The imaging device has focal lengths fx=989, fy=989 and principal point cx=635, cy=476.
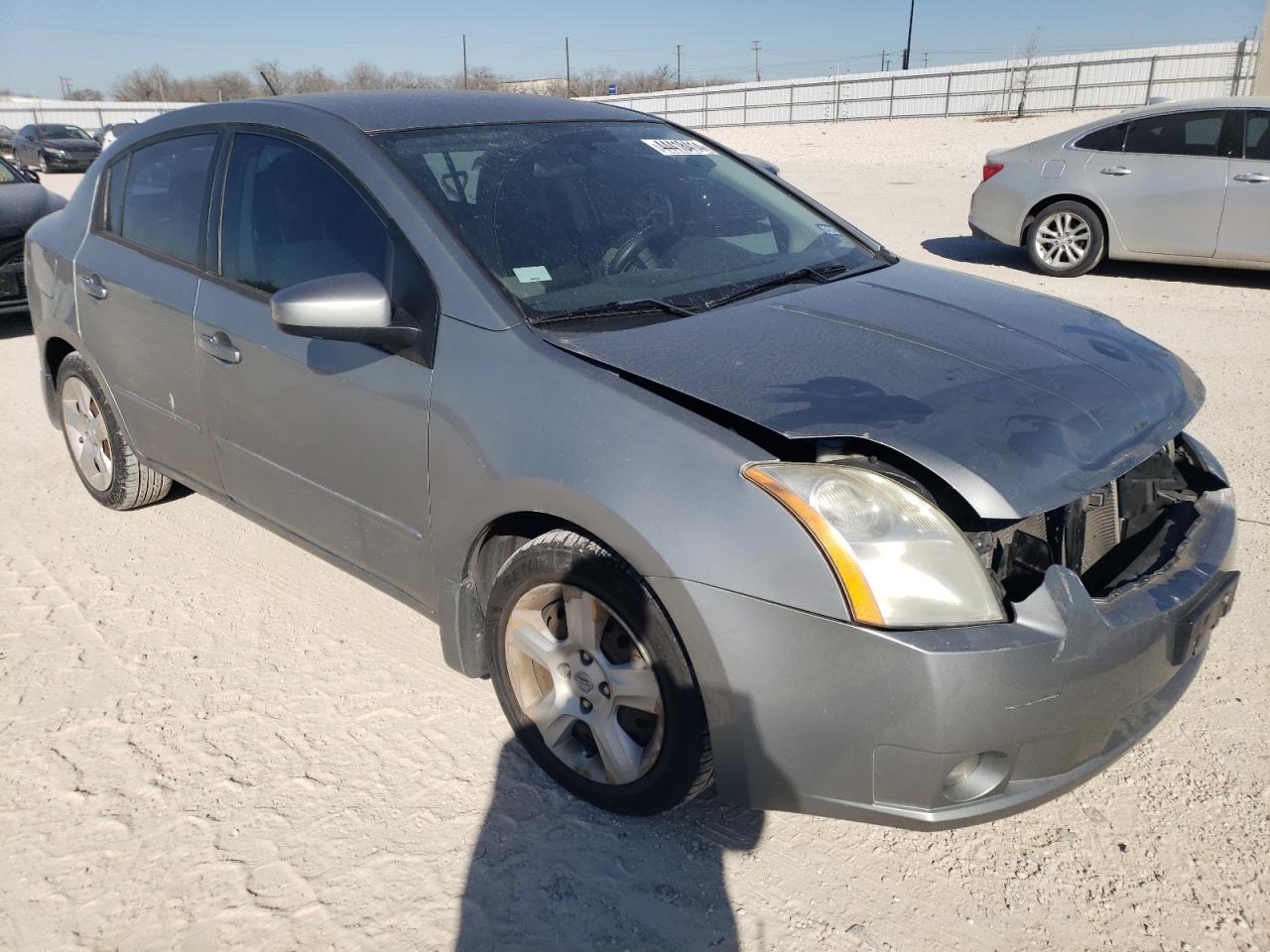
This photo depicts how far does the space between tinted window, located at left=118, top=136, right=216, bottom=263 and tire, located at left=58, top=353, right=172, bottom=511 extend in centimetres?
71

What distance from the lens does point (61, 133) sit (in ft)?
98.7

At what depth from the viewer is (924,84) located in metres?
36.3

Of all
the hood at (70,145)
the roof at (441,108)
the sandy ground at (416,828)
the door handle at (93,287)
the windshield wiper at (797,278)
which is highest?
the roof at (441,108)

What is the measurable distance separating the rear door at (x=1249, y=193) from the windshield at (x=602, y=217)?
6.36 m

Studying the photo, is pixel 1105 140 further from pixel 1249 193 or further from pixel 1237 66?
pixel 1237 66

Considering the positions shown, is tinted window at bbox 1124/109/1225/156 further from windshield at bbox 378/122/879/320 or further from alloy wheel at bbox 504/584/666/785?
alloy wheel at bbox 504/584/666/785

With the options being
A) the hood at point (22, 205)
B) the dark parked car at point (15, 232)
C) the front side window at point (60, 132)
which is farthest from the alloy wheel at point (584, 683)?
the front side window at point (60, 132)

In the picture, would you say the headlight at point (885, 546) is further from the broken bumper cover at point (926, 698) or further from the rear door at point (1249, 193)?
the rear door at point (1249, 193)

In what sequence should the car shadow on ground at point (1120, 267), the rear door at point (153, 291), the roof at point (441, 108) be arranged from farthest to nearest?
the car shadow on ground at point (1120, 267) < the rear door at point (153, 291) < the roof at point (441, 108)

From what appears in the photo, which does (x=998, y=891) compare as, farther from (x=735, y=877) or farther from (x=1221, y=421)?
(x=1221, y=421)

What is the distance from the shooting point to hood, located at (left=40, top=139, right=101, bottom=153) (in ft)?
93.1

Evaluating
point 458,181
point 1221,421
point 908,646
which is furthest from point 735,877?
point 1221,421

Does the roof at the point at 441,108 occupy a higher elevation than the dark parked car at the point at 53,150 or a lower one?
higher

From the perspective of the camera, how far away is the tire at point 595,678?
7.27 ft
